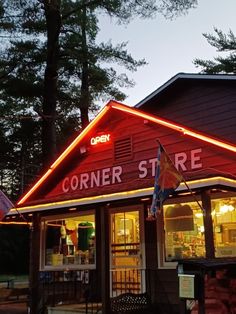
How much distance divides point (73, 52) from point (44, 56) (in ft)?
6.08

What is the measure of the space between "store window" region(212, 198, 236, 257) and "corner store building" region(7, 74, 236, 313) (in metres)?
0.02

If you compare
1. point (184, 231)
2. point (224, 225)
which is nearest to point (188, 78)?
point (184, 231)

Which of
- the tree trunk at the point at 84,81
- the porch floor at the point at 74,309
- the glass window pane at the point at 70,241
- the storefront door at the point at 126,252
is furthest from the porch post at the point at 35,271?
the tree trunk at the point at 84,81

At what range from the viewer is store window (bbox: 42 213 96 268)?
13852mm

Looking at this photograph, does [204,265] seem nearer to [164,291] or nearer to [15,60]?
[164,291]

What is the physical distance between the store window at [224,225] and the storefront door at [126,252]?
2.20 metres

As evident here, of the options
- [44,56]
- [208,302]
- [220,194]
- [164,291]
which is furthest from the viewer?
[44,56]

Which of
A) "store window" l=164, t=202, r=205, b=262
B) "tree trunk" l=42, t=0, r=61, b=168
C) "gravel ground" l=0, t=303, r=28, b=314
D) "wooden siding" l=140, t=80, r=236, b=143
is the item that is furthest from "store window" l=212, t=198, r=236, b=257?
"tree trunk" l=42, t=0, r=61, b=168

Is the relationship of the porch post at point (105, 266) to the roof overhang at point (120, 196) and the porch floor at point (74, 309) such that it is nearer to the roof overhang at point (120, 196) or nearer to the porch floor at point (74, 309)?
the roof overhang at point (120, 196)

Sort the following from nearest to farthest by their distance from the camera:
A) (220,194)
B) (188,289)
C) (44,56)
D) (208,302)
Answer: (188,289) < (208,302) < (220,194) < (44,56)

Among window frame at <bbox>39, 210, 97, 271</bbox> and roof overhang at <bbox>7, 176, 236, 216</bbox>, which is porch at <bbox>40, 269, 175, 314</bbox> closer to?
window frame at <bbox>39, 210, 97, 271</bbox>

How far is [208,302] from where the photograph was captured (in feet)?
26.5

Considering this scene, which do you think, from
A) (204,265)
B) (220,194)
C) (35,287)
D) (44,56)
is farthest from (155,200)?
(44,56)

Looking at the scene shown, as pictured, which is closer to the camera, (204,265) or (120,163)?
(204,265)
